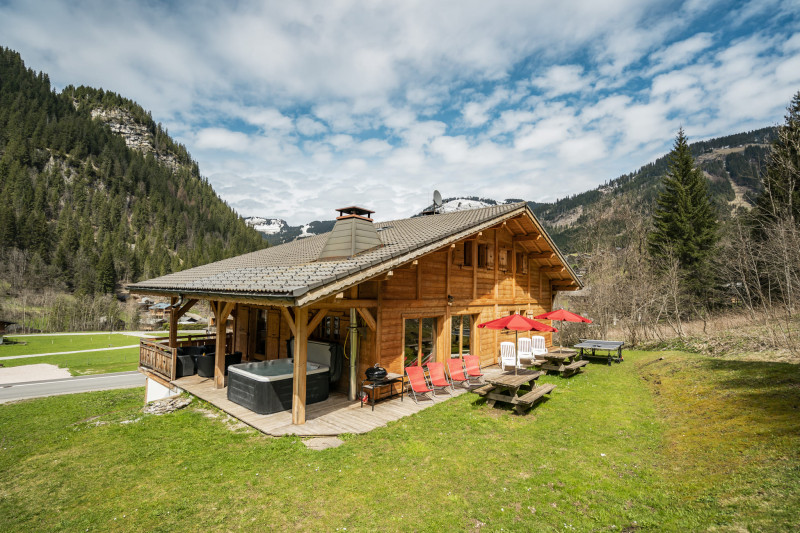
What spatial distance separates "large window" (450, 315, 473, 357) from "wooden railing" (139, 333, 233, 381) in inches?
365

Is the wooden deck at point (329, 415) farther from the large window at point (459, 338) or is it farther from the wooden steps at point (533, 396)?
the large window at point (459, 338)

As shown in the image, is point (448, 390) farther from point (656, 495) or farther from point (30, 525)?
point (30, 525)

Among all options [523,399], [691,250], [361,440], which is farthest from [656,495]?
[691,250]

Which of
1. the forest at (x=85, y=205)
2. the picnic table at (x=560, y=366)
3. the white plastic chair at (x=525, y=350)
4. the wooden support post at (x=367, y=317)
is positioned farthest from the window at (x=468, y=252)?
the forest at (x=85, y=205)

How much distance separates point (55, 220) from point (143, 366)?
12572 cm

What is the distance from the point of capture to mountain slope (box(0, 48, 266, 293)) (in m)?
77.2

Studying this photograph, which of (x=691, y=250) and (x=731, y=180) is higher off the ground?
(x=731, y=180)

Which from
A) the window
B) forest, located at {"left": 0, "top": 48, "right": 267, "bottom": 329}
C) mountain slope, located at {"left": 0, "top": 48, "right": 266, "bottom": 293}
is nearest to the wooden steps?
the window

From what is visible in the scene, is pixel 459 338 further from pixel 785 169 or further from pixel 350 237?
pixel 785 169

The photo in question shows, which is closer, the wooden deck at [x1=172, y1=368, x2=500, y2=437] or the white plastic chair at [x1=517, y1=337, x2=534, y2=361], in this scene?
the wooden deck at [x1=172, y1=368, x2=500, y2=437]

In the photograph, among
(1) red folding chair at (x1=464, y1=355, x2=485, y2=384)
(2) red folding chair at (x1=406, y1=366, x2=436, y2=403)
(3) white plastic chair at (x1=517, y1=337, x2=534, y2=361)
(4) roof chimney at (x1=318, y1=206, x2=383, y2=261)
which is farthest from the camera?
(3) white plastic chair at (x1=517, y1=337, x2=534, y2=361)

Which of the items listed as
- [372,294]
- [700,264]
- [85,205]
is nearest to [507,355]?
[372,294]

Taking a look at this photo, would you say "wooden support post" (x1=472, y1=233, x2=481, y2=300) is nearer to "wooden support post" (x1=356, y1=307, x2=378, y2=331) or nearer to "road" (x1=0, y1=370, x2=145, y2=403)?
"wooden support post" (x1=356, y1=307, x2=378, y2=331)

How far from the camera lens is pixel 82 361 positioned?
3122 cm
